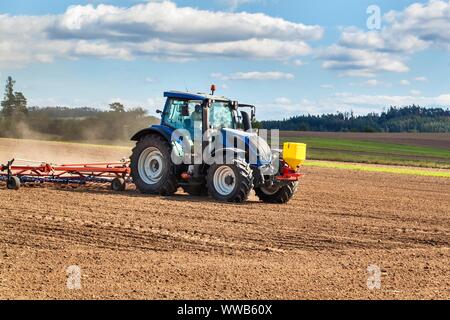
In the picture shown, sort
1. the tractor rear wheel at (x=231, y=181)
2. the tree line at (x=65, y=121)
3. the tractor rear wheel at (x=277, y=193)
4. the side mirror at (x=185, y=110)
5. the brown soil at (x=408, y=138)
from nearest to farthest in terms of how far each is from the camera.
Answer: the tractor rear wheel at (x=231, y=181) → the side mirror at (x=185, y=110) → the tractor rear wheel at (x=277, y=193) → the tree line at (x=65, y=121) → the brown soil at (x=408, y=138)

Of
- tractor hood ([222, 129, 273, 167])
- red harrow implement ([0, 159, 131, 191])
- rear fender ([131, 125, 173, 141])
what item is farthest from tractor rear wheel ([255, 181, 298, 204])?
red harrow implement ([0, 159, 131, 191])

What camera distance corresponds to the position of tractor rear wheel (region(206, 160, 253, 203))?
1420 centimetres

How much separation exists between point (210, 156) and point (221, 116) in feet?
3.02

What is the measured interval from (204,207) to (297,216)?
5.72 ft

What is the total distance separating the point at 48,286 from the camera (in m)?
7.47

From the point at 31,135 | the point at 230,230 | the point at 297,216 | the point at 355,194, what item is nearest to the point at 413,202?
the point at 355,194

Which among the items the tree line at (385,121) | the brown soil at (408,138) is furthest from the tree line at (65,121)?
the tree line at (385,121)

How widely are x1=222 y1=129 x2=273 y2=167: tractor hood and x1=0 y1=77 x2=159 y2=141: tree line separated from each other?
1313 centimetres

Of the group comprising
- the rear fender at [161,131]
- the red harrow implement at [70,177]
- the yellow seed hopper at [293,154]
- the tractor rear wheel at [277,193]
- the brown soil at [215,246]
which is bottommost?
the brown soil at [215,246]

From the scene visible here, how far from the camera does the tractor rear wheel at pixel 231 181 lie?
1420cm

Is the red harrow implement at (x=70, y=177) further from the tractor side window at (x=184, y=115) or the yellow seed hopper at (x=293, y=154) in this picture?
the yellow seed hopper at (x=293, y=154)

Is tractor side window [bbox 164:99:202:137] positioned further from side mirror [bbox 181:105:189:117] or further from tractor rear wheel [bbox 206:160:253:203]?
tractor rear wheel [bbox 206:160:253:203]

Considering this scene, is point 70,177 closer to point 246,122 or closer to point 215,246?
point 246,122

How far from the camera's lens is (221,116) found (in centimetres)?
1531
